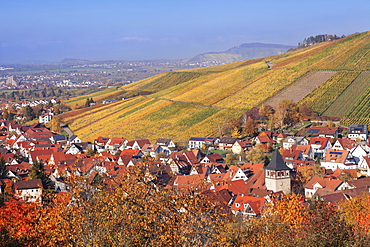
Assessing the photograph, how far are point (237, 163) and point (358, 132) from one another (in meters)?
17.1

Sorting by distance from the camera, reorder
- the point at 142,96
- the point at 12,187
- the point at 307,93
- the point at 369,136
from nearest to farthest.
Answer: the point at 12,187 < the point at 369,136 < the point at 307,93 < the point at 142,96

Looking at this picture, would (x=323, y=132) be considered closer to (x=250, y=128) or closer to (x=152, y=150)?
(x=250, y=128)

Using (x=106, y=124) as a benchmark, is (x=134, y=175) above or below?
above

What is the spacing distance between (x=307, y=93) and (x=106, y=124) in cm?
3964

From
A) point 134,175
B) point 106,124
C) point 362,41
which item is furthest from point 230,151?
point 362,41

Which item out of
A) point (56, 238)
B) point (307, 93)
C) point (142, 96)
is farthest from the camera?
point (142, 96)

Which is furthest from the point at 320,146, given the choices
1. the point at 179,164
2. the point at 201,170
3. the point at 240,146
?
the point at 179,164

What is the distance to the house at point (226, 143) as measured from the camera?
65375 mm

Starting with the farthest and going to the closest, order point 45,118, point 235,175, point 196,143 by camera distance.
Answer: point 45,118
point 196,143
point 235,175

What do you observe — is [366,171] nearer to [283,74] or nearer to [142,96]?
[283,74]

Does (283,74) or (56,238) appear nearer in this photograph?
(56,238)

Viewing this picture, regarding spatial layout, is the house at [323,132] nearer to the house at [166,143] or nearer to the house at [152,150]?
the house at [166,143]

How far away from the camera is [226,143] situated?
65750 millimetres

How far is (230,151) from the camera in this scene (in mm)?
64625
